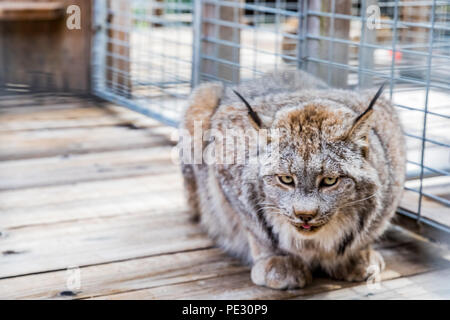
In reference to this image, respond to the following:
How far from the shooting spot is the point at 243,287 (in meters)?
1.60

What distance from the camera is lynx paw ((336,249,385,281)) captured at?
5.35 feet

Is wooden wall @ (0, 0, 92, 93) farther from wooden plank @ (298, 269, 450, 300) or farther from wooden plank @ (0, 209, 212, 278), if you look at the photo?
wooden plank @ (0, 209, 212, 278)

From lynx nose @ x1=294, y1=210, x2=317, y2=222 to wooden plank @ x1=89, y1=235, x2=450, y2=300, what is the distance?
28 centimetres

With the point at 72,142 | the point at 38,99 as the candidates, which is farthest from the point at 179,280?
the point at 72,142

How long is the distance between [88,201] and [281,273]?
1.02 meters

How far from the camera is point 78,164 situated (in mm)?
2795

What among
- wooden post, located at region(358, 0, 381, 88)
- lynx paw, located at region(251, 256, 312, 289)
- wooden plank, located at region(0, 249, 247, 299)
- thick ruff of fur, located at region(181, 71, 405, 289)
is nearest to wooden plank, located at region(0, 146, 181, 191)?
thick ruff of fur, located at region(181, 71, 405, 289)

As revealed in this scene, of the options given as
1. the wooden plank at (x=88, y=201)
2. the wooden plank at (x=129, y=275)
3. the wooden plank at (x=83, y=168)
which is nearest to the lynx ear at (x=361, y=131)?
the wooden plank at (x=129, y=275)

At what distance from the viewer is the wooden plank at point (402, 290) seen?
1.51 meters

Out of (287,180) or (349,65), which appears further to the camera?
(349,65)

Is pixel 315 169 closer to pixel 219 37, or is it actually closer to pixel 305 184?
pixel 305 184
